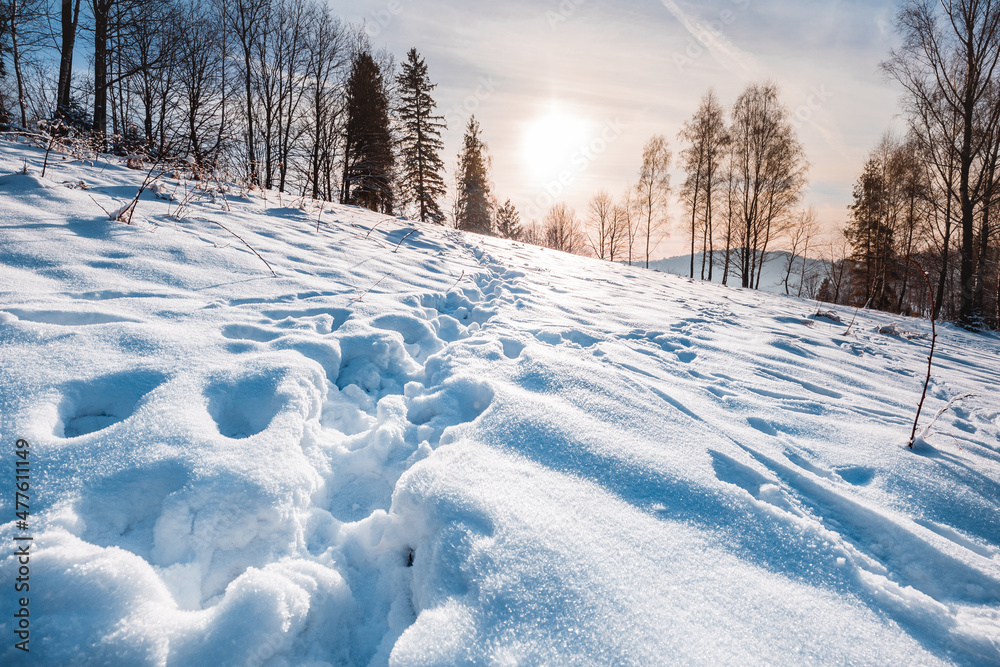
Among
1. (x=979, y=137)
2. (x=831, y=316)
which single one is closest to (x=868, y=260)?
(x=979, y=137)

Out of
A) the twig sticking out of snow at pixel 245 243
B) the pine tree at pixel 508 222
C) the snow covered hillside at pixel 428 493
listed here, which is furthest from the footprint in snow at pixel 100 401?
the pine tree at pixel 508 222

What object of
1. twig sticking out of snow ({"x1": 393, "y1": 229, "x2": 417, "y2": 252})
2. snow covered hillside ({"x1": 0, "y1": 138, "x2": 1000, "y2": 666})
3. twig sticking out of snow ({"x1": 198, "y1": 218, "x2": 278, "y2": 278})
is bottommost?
snow covered hillside ({"x1": 0, "y1": 138, "x2": 1000, "y2": 666})

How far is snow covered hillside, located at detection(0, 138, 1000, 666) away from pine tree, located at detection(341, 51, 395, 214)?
52.3 ft

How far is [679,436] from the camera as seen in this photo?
1.58 meters

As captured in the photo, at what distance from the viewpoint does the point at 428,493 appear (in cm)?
110

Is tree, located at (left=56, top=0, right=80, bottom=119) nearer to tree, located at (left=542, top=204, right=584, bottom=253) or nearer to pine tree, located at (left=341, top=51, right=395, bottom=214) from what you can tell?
pine tree, located at (left=341, top=51, right=395, bottom=214)

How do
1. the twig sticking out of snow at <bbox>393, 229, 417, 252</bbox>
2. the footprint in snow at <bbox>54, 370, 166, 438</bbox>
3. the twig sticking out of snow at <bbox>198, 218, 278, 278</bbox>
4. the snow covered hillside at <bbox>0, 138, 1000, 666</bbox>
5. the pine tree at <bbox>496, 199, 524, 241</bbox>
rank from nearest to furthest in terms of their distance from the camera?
the snow covered hillside at <bbox>0, 138, 1000, 666</bbox>
the footprint in snow at <bbox>54, 370, 166, 438</bbox>
the twig sticking out of snow at <bbox>198, 218, 278, 278</bbox>
the twig sticking out of snow at <bbox>393, 229, 417, 252</bbox>
the pine tree at <bbox>496, 199, 524, 241</bbox>

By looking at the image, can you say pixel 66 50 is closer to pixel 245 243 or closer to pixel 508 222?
pixel 245 243

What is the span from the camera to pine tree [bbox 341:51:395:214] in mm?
16703

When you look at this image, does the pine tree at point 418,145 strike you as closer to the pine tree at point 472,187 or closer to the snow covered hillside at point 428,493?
the pine tree at point 472,187

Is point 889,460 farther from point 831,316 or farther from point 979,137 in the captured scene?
point 979,137

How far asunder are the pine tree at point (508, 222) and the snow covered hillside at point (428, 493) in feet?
92.6

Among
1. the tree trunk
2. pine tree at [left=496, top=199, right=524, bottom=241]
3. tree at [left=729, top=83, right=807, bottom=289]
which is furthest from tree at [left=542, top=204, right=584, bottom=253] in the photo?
the tree trunk

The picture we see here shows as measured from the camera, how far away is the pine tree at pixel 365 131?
16.7 m
